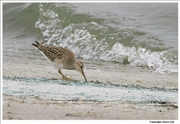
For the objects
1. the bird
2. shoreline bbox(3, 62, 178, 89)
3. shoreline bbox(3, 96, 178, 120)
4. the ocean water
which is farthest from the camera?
the ocean water

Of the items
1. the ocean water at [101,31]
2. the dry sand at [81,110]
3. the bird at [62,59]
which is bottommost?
the ocean water at [101,31]

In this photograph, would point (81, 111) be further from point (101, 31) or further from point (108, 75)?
point (101, 31)

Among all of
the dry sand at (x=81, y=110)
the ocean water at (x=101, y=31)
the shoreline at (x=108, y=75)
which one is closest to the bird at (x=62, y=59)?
the shoreline at (x=108, y=75)

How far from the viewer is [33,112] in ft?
16.4

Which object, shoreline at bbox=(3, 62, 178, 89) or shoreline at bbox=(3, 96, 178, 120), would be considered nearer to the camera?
shoreline at bbox=(3, 96, 178, 120)

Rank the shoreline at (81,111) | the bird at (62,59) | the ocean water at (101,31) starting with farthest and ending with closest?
1. the ocean water at (101,31)
2. the bird at (62,59)
3. the shoreline at (81,111)

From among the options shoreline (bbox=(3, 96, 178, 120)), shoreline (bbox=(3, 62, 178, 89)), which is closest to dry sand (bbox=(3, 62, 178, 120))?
shoreline (bbox=(3, 96, 178, 120))

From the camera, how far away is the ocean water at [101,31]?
10.1 m

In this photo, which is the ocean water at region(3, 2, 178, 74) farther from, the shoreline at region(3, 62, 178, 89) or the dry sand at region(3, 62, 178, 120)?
the dry sand at region(3, 62, 178, 120)

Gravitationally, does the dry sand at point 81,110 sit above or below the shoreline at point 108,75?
above

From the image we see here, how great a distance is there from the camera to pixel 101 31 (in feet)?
39.0

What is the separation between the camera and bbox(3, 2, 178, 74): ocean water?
10.1 meters

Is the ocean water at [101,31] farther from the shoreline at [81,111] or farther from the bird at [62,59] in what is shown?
the shoreline at [81,111]

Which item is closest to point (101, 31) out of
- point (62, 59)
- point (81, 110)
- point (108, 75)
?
point (108, 75)
